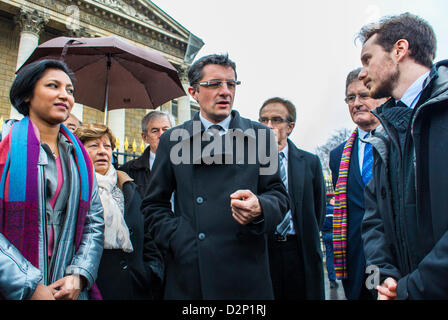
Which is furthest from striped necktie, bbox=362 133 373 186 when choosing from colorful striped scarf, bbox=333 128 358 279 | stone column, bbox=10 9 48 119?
stone column, bbox=10 9 48 119

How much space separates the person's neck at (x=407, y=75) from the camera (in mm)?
1786

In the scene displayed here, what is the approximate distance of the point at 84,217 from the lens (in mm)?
1984

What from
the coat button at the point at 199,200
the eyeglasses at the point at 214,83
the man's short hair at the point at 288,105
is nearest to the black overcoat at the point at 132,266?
the coat button at the point at 199,200

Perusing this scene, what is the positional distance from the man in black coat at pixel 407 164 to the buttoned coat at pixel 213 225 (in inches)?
23.8

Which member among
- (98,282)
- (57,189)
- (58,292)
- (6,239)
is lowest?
(98,282)

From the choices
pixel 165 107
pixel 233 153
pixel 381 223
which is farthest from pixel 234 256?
pixel 165 107

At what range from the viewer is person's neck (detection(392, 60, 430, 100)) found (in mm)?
1786

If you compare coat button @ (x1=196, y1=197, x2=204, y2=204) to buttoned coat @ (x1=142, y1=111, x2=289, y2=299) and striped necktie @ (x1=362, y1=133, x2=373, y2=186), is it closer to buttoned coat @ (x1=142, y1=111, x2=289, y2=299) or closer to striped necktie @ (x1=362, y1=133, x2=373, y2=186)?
buttoned coat @ (x1=142, y1=111, x2=289, y2=299)

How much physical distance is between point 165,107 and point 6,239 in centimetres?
1853

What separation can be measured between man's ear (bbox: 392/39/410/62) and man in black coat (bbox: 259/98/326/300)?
4.48 feet

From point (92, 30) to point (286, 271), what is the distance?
1703 cm

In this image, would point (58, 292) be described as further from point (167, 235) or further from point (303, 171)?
point (303, 171)

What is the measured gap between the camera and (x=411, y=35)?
182cm

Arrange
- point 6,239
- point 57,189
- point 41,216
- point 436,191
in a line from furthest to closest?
point 57,189 < point 41,216 < point 6,239 < point 436,191
